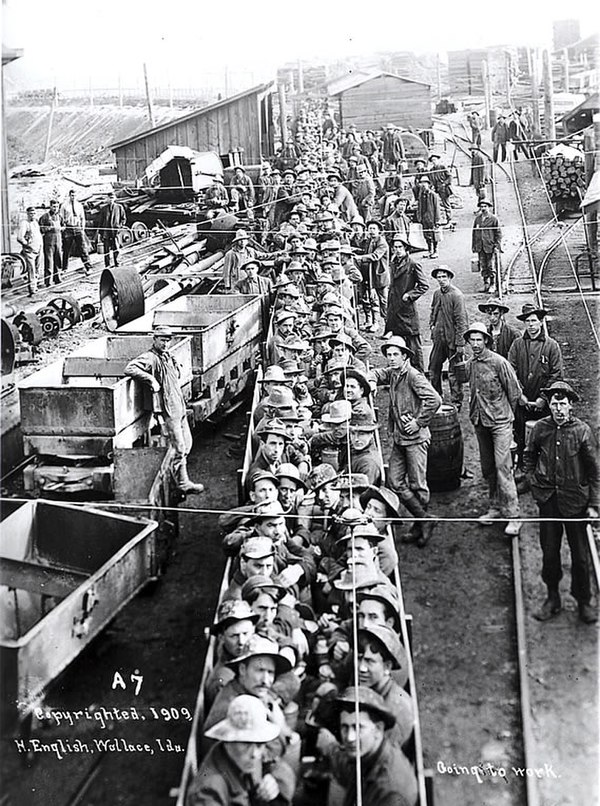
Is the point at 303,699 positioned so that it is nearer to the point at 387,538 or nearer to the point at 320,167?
the point at 387,538

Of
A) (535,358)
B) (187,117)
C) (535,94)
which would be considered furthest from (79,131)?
(535,358)

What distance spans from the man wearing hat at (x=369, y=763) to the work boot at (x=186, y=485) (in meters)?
4.86

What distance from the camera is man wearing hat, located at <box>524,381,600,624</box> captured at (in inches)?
218

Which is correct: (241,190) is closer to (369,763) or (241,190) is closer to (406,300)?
(406,300)

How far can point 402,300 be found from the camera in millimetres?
9984

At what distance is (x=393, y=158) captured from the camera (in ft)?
69.2

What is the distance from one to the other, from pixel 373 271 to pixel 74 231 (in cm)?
637

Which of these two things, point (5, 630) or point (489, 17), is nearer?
point (5, 630)

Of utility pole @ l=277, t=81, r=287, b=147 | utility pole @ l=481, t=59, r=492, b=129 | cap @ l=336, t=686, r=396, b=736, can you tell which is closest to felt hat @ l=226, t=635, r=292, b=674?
cap @ l=336, t=686, r=396, b=736

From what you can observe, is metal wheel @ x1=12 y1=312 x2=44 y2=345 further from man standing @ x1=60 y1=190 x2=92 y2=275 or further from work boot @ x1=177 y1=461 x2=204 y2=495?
work boot @ x1=177 y1=461 x2=204 y2=495

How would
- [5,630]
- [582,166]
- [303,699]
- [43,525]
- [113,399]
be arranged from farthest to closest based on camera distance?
[582,166] < [113,399] < [43,525] < [5,630] < [303,699]

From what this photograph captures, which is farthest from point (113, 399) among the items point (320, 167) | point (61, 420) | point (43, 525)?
point (320, 167)

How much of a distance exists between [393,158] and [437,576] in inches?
645

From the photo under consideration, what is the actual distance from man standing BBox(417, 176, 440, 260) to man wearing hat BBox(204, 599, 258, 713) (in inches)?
526
